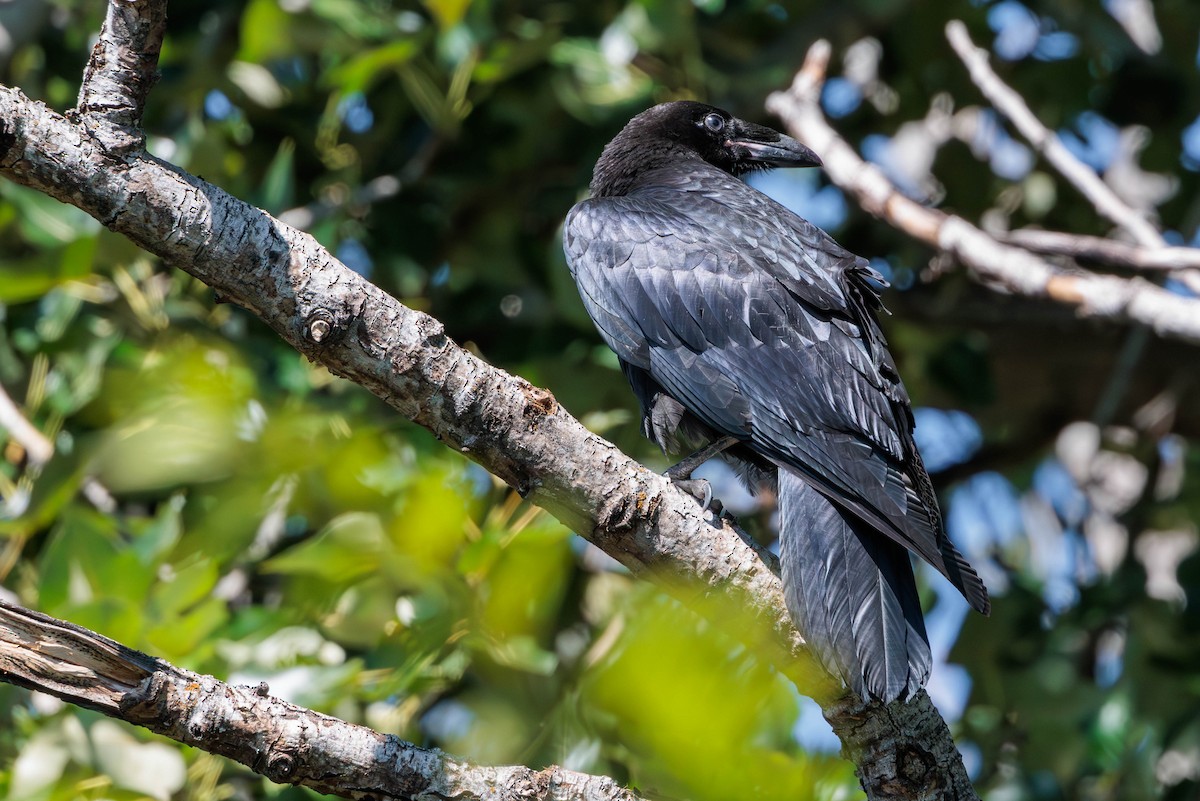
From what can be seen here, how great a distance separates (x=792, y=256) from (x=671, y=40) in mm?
1148

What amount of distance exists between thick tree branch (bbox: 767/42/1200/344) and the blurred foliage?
0.23 meters

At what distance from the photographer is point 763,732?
8.93 feet

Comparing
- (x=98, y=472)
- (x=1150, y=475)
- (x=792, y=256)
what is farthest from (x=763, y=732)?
(x=1150, y=475)

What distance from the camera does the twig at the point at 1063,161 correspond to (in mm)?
3678

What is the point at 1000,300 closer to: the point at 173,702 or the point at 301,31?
the point at 301,31

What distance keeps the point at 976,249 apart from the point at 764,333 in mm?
1001

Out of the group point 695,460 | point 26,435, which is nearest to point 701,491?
point 695,460

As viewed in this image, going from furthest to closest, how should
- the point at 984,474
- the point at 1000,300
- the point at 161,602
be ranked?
the point at 984,474 → the point at 1000,300 → the point at 161,602

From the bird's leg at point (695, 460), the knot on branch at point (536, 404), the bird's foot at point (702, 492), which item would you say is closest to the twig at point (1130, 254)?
Result: the bird's leg at point (695, 460)

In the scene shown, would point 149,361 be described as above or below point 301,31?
below

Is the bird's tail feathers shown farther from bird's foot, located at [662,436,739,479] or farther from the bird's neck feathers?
the bird's neck feathers

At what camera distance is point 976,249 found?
148 inches

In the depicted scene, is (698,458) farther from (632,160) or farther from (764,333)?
(632,160)

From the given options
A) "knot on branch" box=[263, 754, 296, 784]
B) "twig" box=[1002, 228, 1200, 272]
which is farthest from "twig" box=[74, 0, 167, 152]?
"twig" box=[1002, 228, 1200, 272]
